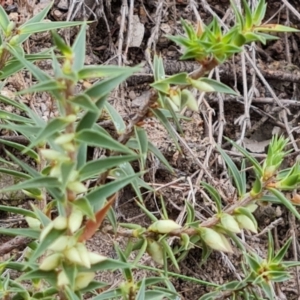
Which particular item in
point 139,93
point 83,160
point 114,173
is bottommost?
point 139,93

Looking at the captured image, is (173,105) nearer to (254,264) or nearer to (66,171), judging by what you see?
(66,171)

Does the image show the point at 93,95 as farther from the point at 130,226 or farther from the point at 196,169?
the point at 196,169

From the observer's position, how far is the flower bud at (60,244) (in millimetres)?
784

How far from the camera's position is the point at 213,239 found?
989 millimetres

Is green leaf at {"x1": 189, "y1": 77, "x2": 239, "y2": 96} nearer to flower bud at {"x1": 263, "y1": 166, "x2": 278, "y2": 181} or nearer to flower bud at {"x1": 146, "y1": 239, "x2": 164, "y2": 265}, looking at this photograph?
flower bud at {"x1": 263, "y1": 166, "x2": 278, "y2": 181}

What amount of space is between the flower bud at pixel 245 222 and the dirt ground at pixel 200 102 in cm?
51

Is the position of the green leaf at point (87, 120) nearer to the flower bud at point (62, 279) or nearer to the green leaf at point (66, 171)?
the green leaf at point (66, 171)

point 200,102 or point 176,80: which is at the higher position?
point 176,80

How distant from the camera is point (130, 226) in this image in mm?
1065

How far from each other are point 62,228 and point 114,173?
0.25 meters

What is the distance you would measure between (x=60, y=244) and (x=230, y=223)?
1.08 feet

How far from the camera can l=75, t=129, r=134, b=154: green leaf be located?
74cm

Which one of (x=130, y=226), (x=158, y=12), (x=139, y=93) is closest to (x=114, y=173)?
(x=130, y=226)

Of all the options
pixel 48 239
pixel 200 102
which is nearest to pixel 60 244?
pixel 48 239
